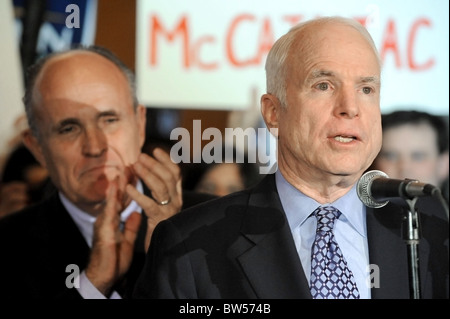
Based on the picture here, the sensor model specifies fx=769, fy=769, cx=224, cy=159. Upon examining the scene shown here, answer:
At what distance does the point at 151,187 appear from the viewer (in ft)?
8.64

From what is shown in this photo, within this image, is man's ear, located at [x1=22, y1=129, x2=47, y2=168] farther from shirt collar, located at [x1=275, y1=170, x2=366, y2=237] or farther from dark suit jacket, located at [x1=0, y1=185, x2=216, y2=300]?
shirt collar, located at [x1=275, y1=170, x2=366, y2=237]

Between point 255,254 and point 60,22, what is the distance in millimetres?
1155

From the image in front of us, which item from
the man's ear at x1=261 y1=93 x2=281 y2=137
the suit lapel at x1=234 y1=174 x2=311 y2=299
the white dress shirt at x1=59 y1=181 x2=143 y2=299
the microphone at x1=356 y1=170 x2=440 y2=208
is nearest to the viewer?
the microphone at x1=356 y1=170 x2=440 y2=208

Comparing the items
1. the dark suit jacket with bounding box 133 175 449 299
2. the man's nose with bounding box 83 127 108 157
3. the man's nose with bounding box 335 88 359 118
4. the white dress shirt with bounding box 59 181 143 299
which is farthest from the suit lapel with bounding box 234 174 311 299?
the man's nose with bounding box 83 127 108 157

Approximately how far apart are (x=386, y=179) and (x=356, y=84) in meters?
0.51

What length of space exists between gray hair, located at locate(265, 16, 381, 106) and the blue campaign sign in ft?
2.35

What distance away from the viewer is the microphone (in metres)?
1.72

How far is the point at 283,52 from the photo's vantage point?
7.57 ft

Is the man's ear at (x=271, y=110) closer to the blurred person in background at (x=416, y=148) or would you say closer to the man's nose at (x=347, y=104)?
the man's nose at (x=347, y=104)
